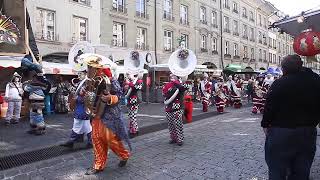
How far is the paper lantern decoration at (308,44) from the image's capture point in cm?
627

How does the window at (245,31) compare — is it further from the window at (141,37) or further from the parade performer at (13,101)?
the parade performer at (13,101)

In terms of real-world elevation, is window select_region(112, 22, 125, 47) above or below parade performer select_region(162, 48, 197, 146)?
above

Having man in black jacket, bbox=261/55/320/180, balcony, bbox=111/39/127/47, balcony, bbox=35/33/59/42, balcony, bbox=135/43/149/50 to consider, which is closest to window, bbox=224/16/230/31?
balcony, bbox=135/43/149/50

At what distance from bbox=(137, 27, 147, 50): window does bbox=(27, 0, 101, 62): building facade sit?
4.09m

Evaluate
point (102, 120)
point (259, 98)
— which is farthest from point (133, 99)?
point (259, 98)

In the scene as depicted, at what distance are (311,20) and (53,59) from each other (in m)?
15.1

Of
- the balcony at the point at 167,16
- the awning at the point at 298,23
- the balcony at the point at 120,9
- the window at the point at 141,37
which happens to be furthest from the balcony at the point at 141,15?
the awning at the point at 298,23

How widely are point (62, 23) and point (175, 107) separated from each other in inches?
525

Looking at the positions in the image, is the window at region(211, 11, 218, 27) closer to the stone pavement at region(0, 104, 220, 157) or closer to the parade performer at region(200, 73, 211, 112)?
the parade performer at region(200, 73, 211, 112)

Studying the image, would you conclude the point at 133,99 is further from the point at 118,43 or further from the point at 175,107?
the point at 118,43

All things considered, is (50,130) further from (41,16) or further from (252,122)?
(41,16)

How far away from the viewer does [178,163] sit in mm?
6250

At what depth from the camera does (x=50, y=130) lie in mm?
10250

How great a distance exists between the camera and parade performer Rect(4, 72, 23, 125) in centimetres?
1159
